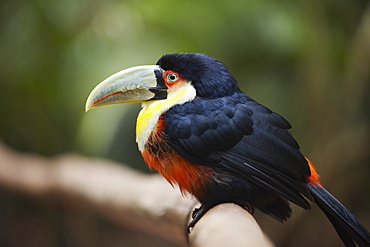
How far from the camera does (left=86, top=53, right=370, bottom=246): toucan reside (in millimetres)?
1167

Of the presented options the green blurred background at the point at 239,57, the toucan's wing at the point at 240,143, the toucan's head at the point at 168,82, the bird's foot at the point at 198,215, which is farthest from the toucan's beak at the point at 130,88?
the green blurred background at the point at 239,57

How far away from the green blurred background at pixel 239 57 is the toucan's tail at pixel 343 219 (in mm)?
1049

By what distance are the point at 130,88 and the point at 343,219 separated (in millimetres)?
662

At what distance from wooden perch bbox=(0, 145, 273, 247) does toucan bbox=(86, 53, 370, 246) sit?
0.09m

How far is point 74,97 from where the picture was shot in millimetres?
2381

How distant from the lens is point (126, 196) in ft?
5.92

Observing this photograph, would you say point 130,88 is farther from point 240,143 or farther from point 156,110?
point 240,143

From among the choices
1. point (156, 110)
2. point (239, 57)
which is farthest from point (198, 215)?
point (239, 57)

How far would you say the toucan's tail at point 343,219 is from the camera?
45.7 inches

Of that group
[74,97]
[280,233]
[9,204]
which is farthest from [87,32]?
[280,233]

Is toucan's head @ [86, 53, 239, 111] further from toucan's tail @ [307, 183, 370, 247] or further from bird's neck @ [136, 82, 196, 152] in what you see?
toucan's tail @ [307, 183, 370, 247]

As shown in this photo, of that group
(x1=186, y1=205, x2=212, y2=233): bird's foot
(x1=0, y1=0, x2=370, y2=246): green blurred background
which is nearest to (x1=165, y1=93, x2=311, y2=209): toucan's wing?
(x1=186, y1=205, x2=212, y2=233): bird's foot

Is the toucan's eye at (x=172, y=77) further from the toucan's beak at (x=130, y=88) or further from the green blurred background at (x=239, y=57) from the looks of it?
the green blurred background at (x=239, y=57)

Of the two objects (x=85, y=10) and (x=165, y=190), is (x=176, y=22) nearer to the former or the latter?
(x=85, y=10)
